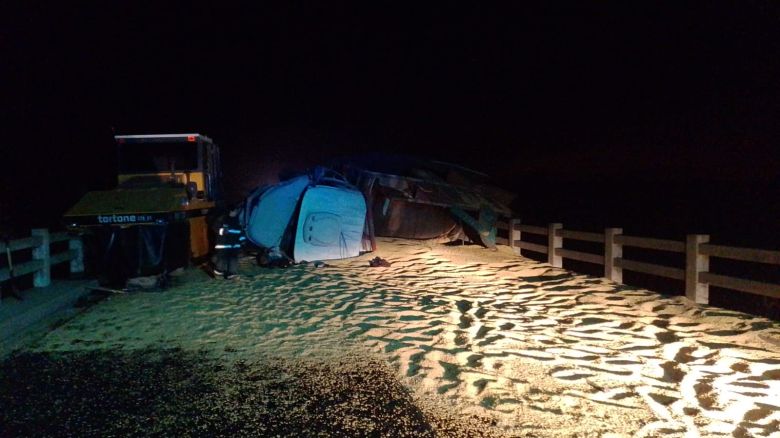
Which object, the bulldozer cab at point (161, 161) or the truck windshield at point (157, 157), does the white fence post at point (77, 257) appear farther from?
the truck windshield at point (157, 157)

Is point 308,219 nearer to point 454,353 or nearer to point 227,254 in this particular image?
point 227,254

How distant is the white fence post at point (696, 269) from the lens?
8.30 meters

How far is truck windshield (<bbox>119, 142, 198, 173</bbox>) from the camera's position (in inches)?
486

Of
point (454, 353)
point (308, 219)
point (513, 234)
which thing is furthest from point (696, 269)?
point (308, 219)

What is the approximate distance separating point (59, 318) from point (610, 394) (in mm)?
7458

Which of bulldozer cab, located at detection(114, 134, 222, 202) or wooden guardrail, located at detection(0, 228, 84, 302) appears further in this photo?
bulldozer cab, located at detection(114, 134, 222, 202)

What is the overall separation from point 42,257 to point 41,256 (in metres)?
0.03

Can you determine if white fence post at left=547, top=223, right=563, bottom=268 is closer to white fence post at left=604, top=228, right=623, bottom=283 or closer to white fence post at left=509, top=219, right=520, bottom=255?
white fence post at left=604, top=228, right=623, bottom=283

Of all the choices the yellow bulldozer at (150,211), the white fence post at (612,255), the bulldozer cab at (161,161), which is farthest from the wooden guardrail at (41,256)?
the white fence post at (612,255)

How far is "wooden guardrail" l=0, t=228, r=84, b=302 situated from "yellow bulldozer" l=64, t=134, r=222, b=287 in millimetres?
544

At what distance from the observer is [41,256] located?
915 cm

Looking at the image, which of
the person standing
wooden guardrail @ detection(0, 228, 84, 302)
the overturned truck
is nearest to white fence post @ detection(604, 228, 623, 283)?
the overturned truck

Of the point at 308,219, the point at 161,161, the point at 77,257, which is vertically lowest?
the point at 77,257

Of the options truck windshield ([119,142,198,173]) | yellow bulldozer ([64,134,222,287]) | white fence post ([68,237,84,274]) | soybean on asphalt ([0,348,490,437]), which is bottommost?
soybean on asphalt ([0,348,490,437])
